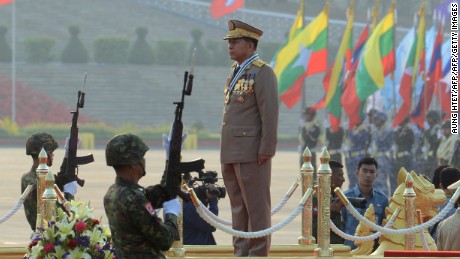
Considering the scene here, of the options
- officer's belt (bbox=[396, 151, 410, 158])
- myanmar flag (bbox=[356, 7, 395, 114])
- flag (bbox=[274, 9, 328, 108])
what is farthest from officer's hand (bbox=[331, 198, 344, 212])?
flag (bbox=[274, 9, 328, 108])

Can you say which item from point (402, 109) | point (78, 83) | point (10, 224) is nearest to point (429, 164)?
point (402, 109)

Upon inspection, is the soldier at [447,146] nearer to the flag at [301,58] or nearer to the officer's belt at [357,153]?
the officer's belt at [357,153]

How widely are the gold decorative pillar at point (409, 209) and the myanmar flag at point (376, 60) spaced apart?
16823 mm

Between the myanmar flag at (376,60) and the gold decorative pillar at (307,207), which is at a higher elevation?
the myanmar flag at (376,60)

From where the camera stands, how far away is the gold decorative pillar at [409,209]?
995 cm

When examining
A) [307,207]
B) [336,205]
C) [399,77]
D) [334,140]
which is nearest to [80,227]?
[307,207]

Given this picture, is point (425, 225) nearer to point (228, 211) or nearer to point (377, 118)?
point (228, 211)

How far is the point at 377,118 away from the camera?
961 inches

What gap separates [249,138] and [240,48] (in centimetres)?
55

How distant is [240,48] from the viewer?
9.38 metres

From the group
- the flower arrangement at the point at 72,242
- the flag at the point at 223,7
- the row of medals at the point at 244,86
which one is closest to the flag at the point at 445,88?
the flag at the point at 223,7

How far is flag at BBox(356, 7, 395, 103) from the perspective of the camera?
88.9 ft

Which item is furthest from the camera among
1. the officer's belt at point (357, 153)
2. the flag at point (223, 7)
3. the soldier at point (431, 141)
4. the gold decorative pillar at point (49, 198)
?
the flag at point (223, 7)

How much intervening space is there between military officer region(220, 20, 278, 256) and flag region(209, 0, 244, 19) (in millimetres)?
32260
